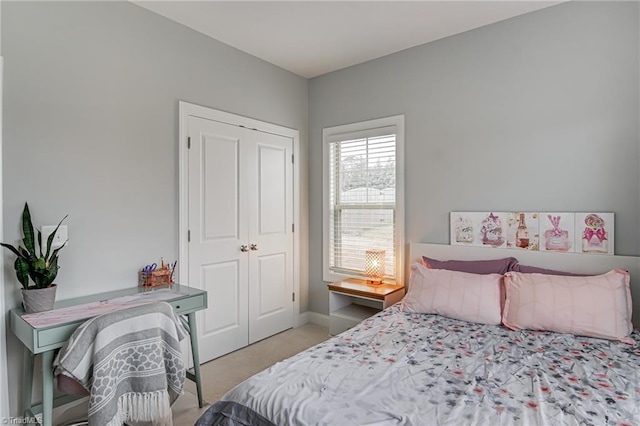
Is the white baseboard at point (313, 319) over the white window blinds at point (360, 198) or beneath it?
beneath

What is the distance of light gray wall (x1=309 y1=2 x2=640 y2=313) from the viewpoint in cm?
233

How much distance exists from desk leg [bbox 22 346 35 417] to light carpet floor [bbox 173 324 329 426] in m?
0.79

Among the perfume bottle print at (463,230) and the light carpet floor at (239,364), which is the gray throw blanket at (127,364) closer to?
the light carpet floor at (239,364)

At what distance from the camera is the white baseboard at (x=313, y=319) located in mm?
3862

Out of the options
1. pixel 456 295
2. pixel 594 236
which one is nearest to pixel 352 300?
pixel 456 295

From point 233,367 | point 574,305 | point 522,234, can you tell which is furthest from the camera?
point 233,367

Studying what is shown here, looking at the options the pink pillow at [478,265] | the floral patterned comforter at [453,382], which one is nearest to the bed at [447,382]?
the floral patterned comforter at [453,382]

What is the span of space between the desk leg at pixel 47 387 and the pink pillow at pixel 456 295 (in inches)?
83.8

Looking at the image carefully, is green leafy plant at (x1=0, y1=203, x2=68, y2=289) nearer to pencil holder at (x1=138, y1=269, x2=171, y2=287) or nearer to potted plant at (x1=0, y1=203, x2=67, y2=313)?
potted plant at (x1=0, y1=203, x2=67, y2=313)

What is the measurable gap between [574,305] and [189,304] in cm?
236

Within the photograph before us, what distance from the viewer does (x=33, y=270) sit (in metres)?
1.91

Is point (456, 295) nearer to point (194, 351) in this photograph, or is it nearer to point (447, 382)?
point (447, 382)

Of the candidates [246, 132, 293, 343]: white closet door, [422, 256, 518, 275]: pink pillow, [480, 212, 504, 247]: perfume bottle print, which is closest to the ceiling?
[246, 132, 293, 343]: white closet door

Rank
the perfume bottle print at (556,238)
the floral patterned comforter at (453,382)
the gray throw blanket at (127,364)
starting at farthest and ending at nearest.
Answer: the perfume bottle print at (556,238) → the gray throw blanket at (127,364) → the floral patterned comforter at (453,382)
